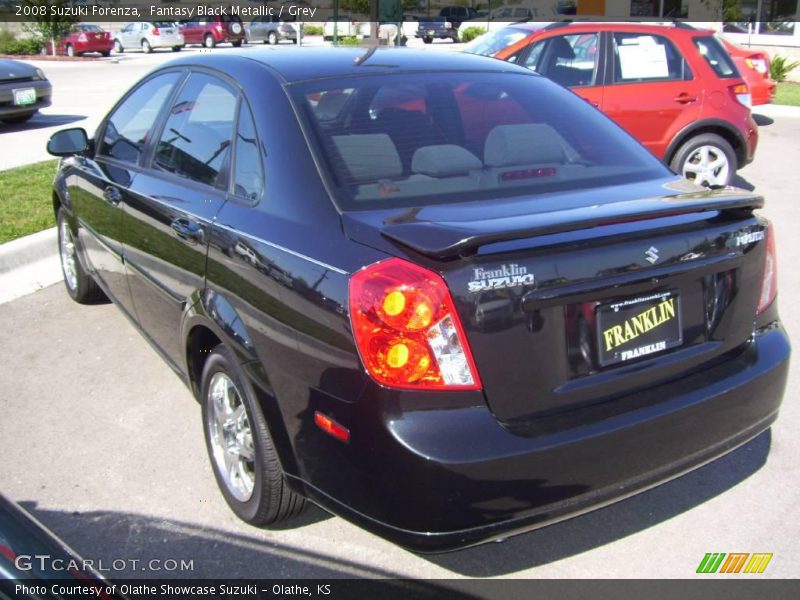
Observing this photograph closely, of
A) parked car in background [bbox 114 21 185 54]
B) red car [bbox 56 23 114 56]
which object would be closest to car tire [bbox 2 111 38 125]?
red car [bbox 56 23 114 56]

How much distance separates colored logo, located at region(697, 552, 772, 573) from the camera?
2.95 metres

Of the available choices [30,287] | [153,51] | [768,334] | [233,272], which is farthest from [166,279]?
[153,51]

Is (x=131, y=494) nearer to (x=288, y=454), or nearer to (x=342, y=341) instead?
(x=288, y=454)

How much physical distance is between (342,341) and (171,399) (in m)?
2.17

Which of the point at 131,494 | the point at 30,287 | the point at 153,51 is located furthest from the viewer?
the point at 153,51

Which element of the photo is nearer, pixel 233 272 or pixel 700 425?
pixel 700 425

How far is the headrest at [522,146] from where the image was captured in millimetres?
3246

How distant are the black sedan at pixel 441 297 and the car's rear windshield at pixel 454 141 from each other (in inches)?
0.4

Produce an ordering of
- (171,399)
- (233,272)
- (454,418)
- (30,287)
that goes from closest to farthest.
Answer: (454,418) < (233,272) < (171,399) < (30,287)

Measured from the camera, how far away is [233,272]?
3035mm

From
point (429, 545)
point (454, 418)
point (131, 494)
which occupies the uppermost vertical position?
point (454, 418)

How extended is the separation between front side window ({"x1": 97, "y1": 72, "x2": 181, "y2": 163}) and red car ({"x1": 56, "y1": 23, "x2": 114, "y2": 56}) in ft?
117

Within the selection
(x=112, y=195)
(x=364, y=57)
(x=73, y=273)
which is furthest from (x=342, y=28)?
(x=364, y=57)

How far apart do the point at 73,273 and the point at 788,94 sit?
1817 cm
